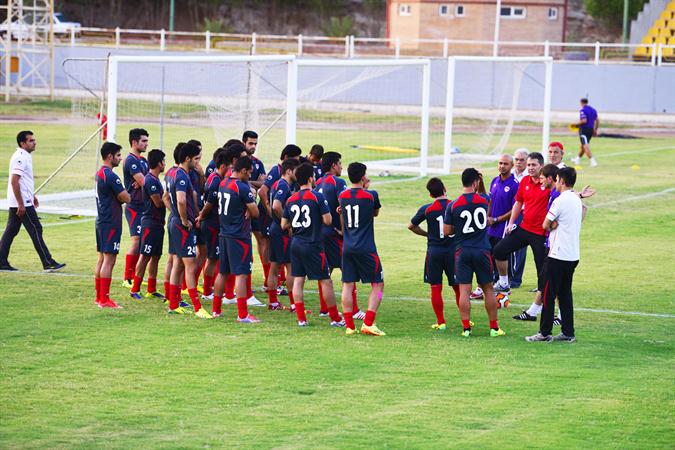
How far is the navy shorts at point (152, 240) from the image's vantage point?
44.2ft

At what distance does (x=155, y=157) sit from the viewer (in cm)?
1307

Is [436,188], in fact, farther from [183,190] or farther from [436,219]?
[183,190]

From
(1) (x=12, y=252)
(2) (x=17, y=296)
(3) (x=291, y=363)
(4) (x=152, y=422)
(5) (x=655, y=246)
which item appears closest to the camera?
(4) (x=152, y=422)

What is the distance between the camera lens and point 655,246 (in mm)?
18531

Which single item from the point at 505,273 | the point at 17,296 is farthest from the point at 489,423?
the point at 17,296

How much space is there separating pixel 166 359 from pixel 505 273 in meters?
5.33

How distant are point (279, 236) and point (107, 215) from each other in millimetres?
2096

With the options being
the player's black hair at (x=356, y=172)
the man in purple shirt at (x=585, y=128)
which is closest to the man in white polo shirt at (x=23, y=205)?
the player's black hair at (x=356, y=172)

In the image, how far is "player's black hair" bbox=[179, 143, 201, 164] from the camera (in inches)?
493

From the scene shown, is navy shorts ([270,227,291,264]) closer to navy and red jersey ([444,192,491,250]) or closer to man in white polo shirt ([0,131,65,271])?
navy and red jersey ([444,192,491,250])

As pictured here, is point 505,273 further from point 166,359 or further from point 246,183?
point 166,359

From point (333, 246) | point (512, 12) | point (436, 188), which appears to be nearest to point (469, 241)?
point (436, 188)

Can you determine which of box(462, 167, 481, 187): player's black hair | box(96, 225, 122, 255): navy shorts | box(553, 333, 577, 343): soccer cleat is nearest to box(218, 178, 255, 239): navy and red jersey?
box(96, 225, 122, 255): navy shorts

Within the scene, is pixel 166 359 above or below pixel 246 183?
below
